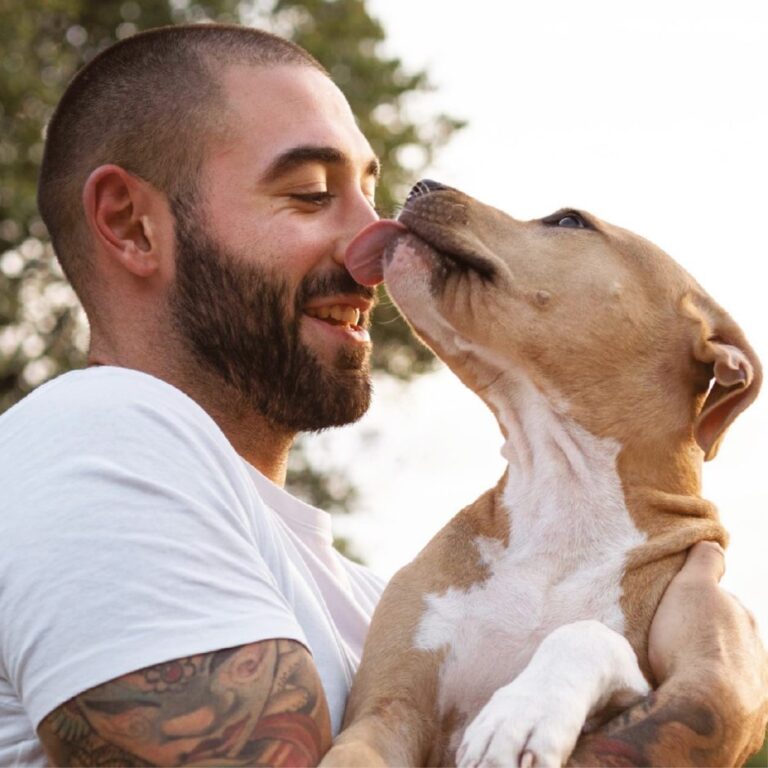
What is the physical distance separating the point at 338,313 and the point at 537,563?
47.9 inches

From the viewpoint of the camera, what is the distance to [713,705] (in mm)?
3223

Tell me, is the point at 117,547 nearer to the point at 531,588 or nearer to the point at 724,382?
the point at 531,588

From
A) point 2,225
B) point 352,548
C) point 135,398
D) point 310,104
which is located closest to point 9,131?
point 2,225

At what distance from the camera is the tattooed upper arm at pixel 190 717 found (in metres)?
2.87

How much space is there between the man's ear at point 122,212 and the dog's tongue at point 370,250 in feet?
2.16

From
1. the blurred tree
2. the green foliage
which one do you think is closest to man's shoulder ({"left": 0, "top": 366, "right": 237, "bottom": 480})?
the green foliage

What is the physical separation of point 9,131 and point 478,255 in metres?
13.2

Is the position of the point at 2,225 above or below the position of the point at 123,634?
below

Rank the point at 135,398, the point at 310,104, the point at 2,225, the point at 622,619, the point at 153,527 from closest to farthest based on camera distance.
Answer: the point at 153,527 → the point at 135,398 → the point at 622,619 → the point at 310,104 → the point at 2,225

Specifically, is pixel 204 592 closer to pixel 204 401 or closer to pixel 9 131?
pixel 204 401

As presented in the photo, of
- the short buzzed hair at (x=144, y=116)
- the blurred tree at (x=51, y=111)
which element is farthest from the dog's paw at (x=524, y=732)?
the blurred tree at (x=51, y=111)

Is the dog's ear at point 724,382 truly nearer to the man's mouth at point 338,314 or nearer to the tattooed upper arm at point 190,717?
the man's mouth at point 338,314

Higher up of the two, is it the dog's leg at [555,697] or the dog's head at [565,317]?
the dog's head at [565,317]

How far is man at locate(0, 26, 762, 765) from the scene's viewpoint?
2.93 m
